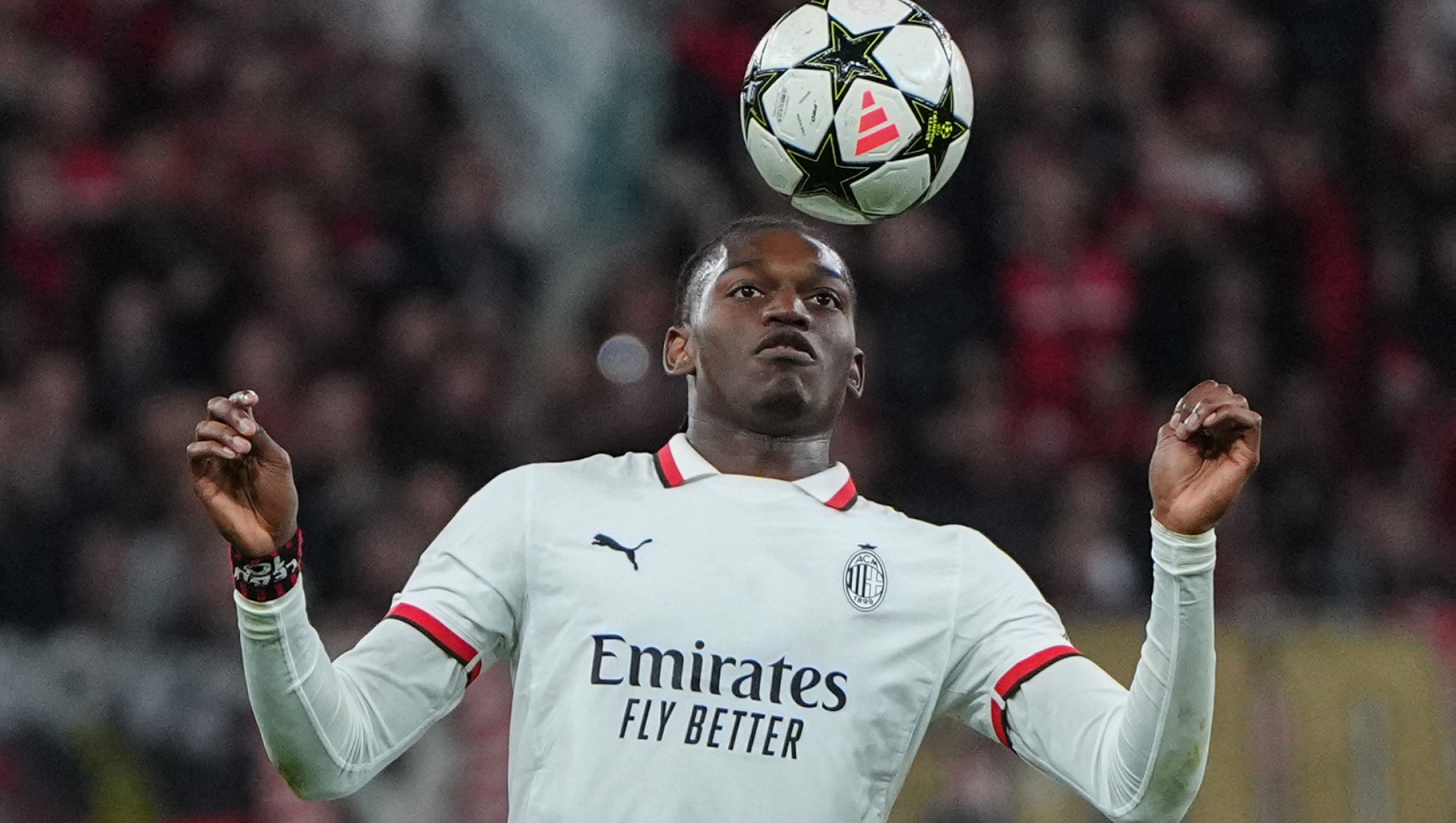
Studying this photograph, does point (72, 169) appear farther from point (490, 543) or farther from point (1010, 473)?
point (490, 543)

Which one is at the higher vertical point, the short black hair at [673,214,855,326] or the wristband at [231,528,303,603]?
the short black hair at [673,214,855,326]

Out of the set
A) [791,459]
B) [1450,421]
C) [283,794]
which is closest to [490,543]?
[791,459]

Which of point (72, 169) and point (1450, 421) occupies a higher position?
point (72, 169)

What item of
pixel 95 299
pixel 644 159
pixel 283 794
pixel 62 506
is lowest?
pixel 283 794

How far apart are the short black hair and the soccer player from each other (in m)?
0.15

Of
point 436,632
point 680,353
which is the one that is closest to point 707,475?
point 680,353

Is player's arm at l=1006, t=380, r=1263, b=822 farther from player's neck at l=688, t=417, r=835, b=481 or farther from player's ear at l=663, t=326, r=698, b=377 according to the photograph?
player's ear at l=663, t=326, r=698, b=377

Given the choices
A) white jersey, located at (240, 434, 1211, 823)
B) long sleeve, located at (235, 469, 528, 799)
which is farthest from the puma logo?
long sleeve, located at (235, 469, 528, 799)

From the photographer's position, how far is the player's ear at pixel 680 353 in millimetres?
4496

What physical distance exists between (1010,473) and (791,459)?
15.1 feet

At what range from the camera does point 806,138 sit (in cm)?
449

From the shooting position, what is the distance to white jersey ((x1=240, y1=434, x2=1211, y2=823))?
3.80m

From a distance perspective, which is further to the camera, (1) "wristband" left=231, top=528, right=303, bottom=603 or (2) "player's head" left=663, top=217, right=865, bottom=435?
(2) "player's head" left=663, top=217, right=865, bottom=435

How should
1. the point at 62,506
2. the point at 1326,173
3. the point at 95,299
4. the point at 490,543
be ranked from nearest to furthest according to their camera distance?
the point at 490,543 < the point at 62,506 < the point at 95,299 < the point at 1326,173
